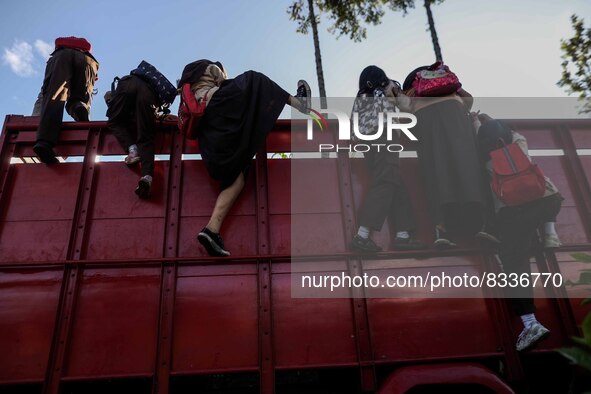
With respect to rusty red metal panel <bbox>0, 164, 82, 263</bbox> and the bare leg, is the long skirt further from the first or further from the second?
rusty red metal panel <bbox>0, 164, 82, 263</bbox>

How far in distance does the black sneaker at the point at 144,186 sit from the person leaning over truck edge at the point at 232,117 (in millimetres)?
478

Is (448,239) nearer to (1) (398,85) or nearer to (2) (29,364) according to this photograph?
(1) (398,85)

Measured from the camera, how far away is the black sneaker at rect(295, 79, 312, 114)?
3578 millimetres

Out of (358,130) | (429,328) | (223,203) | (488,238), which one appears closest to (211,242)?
(223,203)

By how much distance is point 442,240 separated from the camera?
10.4 feet

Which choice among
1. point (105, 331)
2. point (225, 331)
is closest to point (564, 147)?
point (225, 331)

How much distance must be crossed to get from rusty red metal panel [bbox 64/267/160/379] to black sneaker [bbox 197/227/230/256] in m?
0.44

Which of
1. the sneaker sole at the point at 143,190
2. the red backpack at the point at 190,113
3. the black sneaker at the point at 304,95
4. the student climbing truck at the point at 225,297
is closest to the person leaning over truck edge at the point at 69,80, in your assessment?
the student climbing truck at the point at 225,297

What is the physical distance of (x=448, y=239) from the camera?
325 centimetres

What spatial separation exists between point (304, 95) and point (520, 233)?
2.12m

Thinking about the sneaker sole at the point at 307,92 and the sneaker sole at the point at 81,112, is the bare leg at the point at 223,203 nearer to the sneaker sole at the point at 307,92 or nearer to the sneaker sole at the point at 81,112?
the sneaker sole at the point at 307,92

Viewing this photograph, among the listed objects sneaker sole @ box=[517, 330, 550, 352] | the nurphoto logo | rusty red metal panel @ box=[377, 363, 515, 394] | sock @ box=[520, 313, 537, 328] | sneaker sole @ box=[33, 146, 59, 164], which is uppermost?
the nurphoto logo

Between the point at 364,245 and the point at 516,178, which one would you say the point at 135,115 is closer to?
the point at 364,245

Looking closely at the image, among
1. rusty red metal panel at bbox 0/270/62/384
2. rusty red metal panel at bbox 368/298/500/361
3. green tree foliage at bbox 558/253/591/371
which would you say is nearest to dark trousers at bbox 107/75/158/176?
rusty red metal panel at bbox 0/270/62/384
